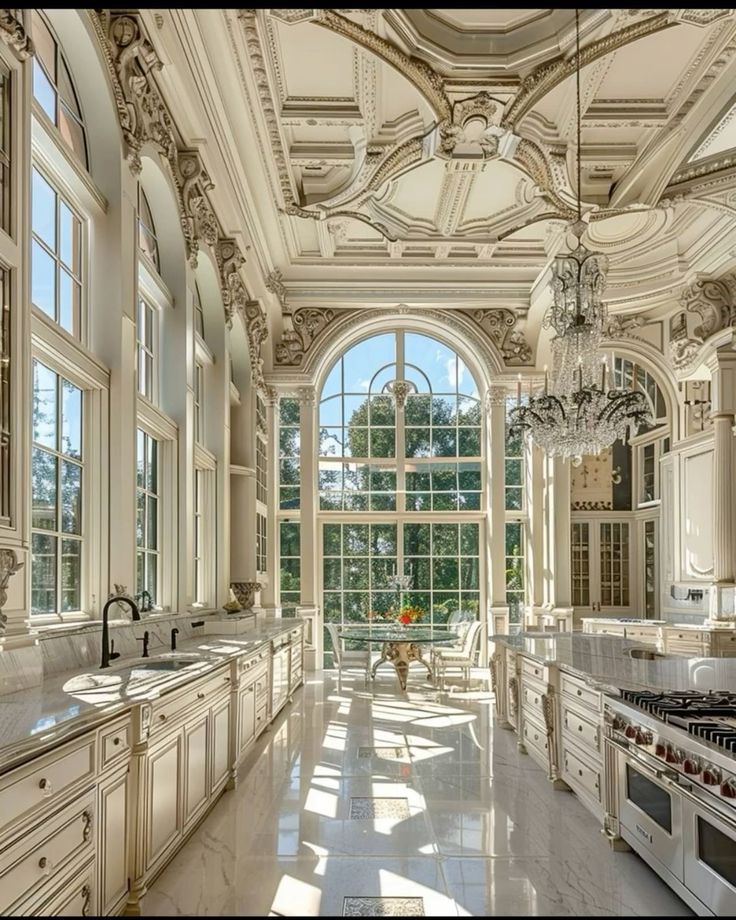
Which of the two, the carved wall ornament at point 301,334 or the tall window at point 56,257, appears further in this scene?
the carved wall ornament at point 301,334

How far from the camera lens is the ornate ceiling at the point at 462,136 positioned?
5898 mm

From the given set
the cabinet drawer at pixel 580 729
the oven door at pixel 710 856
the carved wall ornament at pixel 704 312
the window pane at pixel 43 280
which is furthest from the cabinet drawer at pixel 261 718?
the carved wall ornament at pixel 704 312

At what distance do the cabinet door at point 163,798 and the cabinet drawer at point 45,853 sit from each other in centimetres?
68

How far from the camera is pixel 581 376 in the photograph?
679 centimetres

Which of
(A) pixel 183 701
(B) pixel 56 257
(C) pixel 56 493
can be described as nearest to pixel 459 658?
(A) pixel 183 701

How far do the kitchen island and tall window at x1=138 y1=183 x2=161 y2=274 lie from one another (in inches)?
166

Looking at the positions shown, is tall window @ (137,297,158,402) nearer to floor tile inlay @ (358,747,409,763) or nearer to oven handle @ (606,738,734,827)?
floor tile inlay @ (358,747,409,763)

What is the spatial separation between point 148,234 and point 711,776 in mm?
5430

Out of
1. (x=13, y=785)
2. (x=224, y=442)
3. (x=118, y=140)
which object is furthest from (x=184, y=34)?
(x=13, y=785)

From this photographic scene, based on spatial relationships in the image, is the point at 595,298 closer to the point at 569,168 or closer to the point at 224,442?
the point at 569,168

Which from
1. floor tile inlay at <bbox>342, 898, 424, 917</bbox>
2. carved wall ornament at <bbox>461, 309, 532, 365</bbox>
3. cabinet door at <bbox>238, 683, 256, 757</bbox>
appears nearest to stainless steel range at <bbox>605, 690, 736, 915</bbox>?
floor tile inlay at <bbox>342, 898, 424, 917</bbox>

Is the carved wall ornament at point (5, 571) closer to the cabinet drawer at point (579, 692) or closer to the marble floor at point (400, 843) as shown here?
the marble floor at point (400, 843)

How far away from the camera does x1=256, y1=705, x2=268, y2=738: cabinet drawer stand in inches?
260

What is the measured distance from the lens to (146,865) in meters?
3.36
